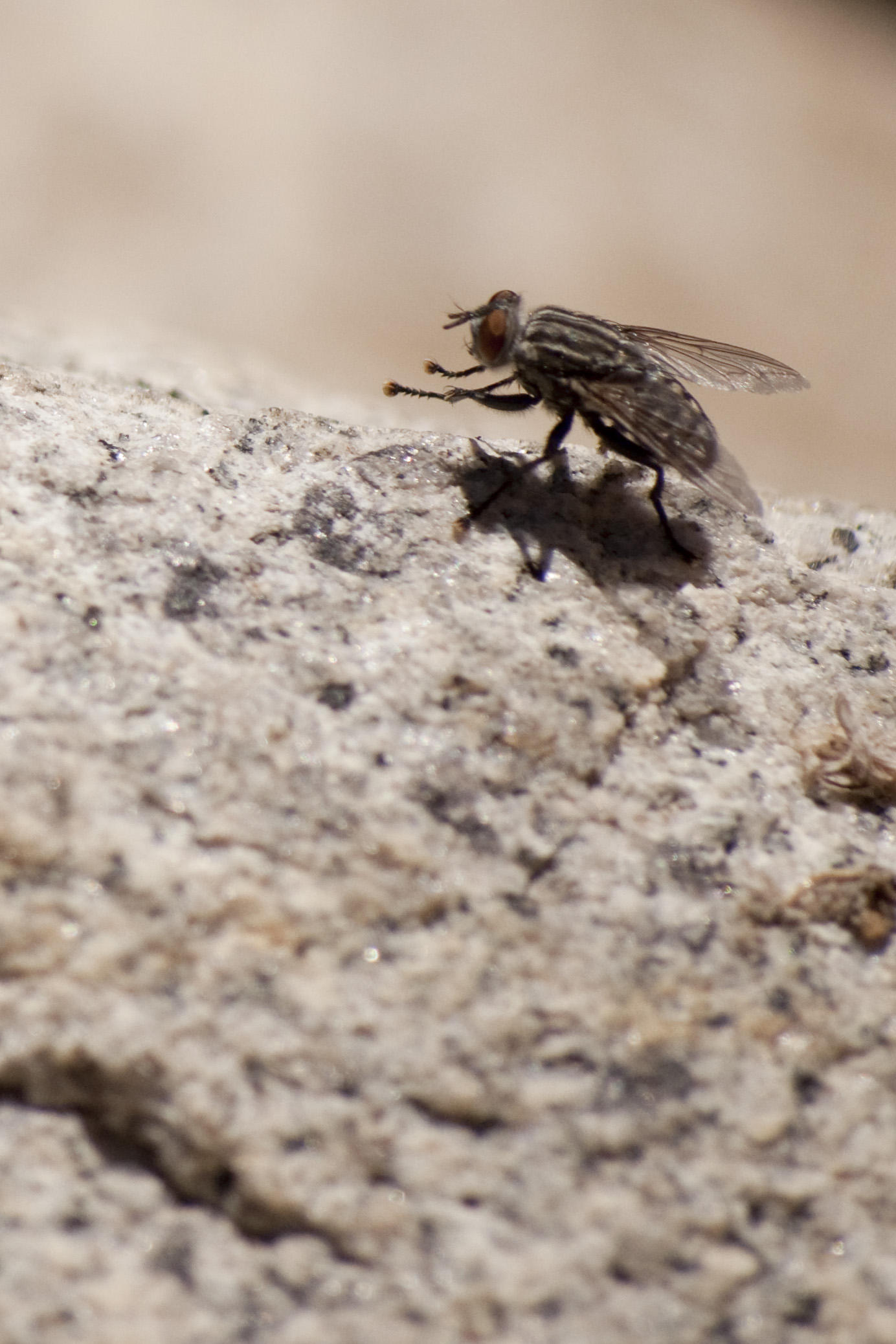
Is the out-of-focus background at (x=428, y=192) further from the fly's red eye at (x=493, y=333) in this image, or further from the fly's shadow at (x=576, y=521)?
the fly's shadow at (x=576, y=521)

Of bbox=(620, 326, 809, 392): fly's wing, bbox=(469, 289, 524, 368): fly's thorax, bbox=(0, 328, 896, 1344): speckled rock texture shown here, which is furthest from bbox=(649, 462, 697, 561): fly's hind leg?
bbox=(620, 326, 809, 392): fly's wing

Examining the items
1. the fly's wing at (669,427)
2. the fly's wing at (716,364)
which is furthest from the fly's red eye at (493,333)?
the fly's wing at (716,364)

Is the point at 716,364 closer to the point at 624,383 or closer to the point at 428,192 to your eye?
the point at 624,383

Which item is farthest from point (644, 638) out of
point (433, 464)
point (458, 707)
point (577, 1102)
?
point (577, 1102)

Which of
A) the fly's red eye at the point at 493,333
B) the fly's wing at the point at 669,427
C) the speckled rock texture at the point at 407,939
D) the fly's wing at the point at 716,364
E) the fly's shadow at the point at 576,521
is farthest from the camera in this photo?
the fly's wing at the point at 716,364

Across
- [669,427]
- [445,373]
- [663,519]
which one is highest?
[669,427]

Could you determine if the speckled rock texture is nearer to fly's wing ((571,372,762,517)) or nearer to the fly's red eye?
fly's wing ((571,372,762,517))

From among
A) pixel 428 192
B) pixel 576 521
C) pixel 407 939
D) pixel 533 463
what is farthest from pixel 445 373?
pixel 428 192
